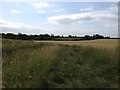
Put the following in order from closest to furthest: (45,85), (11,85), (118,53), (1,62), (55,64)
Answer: (11,85)
(45,85)
(1,62)
(55,64)
(118,53)

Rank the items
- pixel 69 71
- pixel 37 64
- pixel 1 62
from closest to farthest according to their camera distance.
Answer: pixel 37 64 < pixel 1 62 < pixel 69 71

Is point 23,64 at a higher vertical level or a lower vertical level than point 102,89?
higher

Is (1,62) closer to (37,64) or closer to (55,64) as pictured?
(37,64)

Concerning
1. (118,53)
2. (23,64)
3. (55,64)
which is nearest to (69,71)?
(55,64)

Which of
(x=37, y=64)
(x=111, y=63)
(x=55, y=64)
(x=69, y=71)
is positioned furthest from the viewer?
(x=111, y=63)

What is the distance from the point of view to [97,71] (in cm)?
853

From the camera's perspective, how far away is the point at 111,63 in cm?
954

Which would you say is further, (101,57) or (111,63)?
(101,57)

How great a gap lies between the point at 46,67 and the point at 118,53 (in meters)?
4.91

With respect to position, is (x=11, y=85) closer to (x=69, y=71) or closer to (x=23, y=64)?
(x=23, y=64)

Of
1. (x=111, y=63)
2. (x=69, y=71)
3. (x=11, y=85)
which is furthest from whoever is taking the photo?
(x=111, y=63)

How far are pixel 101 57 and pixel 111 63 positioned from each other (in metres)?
1.44

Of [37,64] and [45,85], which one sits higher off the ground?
[37,64]

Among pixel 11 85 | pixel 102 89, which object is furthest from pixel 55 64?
pixel 11 85
